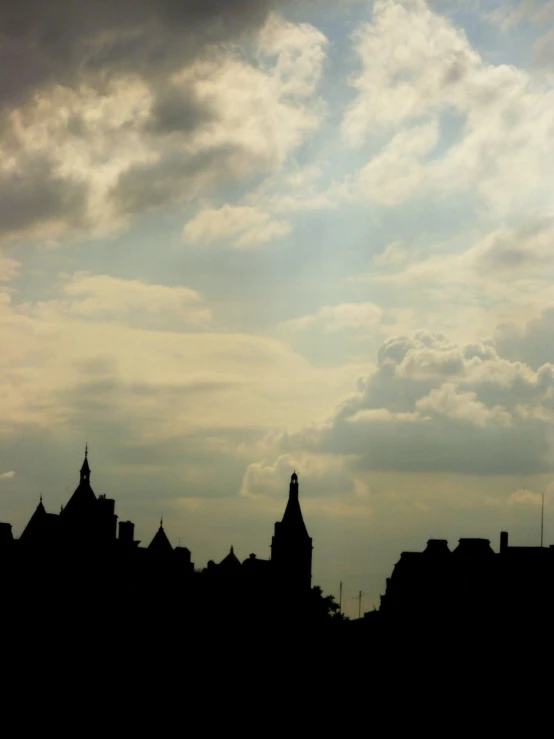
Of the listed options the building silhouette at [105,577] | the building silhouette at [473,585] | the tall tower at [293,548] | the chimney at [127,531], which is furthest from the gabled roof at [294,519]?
the building silhouette at [473,585]

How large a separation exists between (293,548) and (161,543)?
561 inches

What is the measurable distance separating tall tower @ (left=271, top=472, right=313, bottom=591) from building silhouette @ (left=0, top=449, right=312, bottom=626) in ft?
22.5

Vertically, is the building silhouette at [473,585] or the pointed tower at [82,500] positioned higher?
the pointed tower at [82,500]

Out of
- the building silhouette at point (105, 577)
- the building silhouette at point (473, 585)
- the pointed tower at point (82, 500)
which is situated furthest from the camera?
the pointed tower at point (82, 500)

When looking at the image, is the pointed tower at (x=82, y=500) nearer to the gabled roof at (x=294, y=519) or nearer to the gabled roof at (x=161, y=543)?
the gabled roof at (x=161, y=543)

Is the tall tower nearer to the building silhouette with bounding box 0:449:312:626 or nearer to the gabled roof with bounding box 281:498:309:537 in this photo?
the gabled roof with bounding box 281:498:309:537

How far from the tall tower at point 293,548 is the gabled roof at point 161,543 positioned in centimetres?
1197

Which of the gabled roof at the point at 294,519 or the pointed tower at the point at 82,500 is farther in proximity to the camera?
the gabled roof at the point at 294,519

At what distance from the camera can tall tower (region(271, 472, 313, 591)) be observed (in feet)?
381

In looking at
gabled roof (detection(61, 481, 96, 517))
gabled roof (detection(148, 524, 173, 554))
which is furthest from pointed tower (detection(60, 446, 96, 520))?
gabled roof (detection(148, 524, 173, 554))

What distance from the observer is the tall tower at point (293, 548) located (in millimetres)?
116000

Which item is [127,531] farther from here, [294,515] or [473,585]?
[473,585]

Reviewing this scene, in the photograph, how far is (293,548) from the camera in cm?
11644

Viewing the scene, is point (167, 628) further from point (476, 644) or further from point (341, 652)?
point (476, 644)
